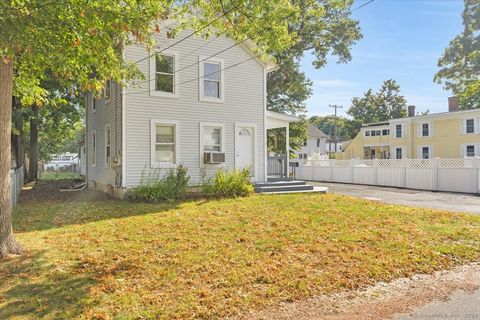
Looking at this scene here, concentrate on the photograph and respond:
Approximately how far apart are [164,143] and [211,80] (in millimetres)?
3195

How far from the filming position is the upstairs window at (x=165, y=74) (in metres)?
12.6

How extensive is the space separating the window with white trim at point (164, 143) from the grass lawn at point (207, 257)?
3.32m

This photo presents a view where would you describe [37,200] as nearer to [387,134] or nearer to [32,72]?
[32,72]

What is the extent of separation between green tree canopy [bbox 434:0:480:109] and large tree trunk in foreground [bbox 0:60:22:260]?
107ft

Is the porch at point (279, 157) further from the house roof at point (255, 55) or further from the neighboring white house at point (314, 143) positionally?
the neighboring white house at point (314, 143)

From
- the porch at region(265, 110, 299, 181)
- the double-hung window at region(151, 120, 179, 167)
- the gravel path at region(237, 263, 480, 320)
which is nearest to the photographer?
the gravel path at region(237, 263, 480, 320)

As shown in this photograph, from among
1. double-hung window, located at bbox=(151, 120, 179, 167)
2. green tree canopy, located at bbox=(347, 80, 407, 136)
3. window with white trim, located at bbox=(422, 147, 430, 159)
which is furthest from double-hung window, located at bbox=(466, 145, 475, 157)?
green tree canopy, located at bbox=(347, 80, 407, 136)

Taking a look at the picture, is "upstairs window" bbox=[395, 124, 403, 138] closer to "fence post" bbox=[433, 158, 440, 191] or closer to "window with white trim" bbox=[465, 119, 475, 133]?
"window with white trim" bbox=[465, 119, 475, 133]

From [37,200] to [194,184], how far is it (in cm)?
552

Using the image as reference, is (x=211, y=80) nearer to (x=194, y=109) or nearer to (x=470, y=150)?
(x=194, y=109)

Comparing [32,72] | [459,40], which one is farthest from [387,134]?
[32,72]

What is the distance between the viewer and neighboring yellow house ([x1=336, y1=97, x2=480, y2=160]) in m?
28.1

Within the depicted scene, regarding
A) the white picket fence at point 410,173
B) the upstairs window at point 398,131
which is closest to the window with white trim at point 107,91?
the white picket fence at point 410,173

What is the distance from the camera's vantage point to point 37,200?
12148 millimetres
